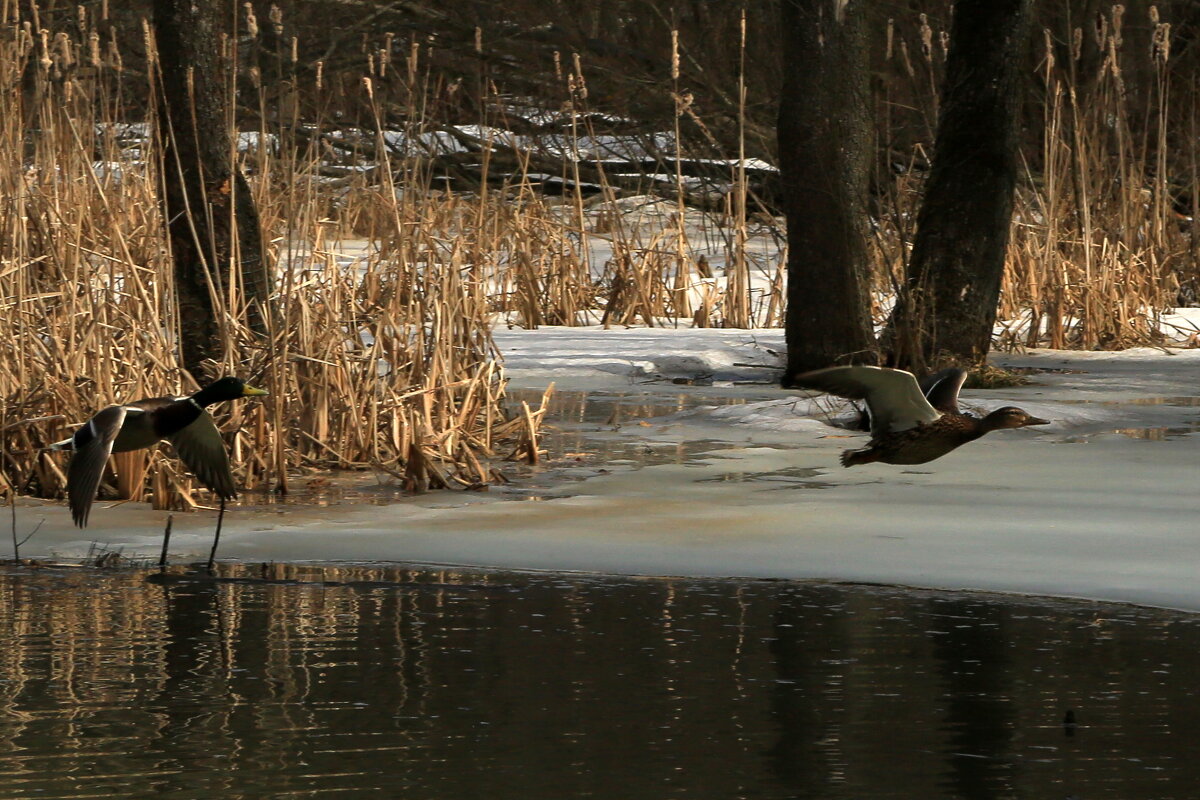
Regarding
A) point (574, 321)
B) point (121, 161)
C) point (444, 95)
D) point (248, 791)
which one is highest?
point (444, 95)

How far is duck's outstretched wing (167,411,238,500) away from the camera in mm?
6004

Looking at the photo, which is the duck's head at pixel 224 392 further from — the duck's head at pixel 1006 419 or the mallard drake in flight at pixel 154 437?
the duck's head at pixel 1006 419

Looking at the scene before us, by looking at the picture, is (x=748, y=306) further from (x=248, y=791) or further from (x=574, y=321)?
(x=248, y=791)

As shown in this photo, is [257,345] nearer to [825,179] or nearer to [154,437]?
[154,437]

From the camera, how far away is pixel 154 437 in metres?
5.83

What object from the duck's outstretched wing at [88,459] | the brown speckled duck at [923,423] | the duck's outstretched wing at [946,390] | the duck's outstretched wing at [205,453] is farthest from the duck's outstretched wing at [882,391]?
the duck's outstretched wing at [88,459]

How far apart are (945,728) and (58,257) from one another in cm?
495

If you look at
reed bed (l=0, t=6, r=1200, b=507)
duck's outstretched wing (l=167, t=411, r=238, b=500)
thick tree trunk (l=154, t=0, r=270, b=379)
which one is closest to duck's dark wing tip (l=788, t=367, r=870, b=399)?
duck's outstretched wing (l=167, t=411, r=238, b=500)

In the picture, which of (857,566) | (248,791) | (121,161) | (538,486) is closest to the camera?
(248,791)

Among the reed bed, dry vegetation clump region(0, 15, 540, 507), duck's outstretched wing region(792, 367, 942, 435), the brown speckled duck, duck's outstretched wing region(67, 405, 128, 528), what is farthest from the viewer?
the reed bed

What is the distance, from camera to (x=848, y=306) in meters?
9.64

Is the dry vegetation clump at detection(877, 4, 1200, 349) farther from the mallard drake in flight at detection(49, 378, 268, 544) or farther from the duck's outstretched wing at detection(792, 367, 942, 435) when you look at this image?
the mallard drake in flight at detection(49, 378, 268, 544)

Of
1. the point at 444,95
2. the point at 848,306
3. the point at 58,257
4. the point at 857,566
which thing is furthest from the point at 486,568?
the point at 444,95

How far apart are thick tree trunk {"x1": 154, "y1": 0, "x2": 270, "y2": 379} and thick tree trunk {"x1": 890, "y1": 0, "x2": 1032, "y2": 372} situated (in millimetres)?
3356
